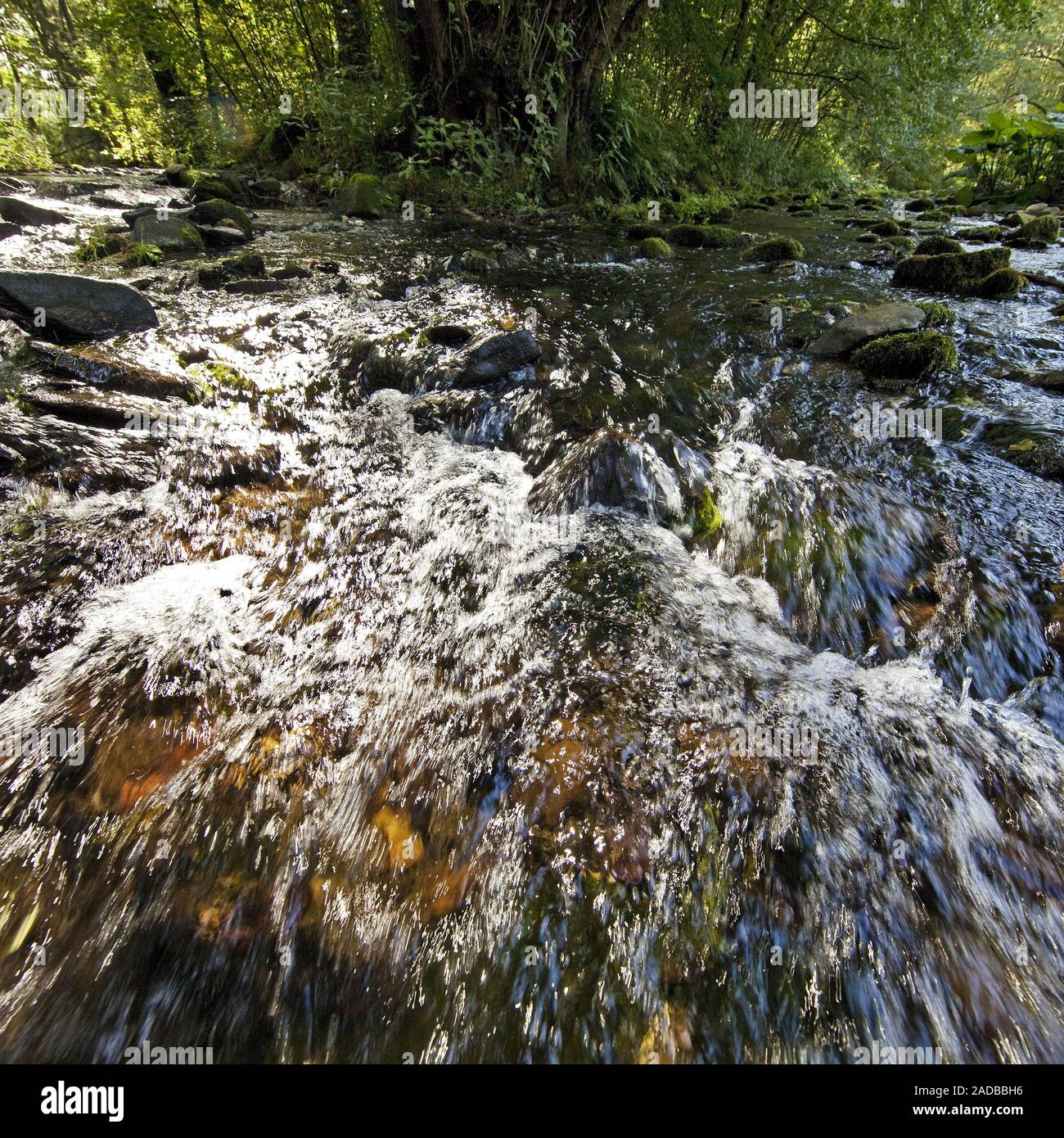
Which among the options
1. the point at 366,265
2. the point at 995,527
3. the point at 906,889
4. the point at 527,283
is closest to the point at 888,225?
the point at 527,283

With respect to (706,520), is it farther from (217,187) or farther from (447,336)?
(217,187)

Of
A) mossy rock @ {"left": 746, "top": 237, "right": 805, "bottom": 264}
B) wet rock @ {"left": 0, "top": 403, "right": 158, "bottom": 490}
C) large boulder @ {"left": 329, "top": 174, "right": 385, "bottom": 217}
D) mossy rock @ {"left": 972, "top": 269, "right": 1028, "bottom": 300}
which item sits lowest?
wet rock @ {"left": 0, "top": 403, "right": 158, "bottom": 490}

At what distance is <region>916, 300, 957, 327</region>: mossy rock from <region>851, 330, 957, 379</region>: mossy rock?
77 cm

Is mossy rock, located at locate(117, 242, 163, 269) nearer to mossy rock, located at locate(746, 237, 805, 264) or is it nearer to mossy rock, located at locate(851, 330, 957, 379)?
mossy rock, located at locate(851, 330, 957, 379)

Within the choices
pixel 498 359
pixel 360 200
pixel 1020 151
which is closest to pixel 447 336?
pixel 498 359

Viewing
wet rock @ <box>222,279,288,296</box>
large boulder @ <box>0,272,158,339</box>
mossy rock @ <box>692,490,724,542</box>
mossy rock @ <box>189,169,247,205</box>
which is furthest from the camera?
mossy rock @ <box>189,169,247,205</box>

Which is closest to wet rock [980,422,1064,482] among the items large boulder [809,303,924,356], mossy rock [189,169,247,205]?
large boulder [809,303,924,356]

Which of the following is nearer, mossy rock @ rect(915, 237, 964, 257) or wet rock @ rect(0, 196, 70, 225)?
wet rock @ rect(0, 196, 70, 225)

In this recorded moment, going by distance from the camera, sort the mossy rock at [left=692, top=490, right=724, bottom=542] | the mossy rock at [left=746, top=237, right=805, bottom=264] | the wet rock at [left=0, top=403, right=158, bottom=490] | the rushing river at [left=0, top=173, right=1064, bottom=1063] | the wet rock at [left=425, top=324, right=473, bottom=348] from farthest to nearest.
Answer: the mossy rock at [left=746, top=237, right=805, bottom=264]
the wet rock at [left=425, top=324, right=473, bottom=348]
the mossy rock at [left=692, top=490, right=724, bottom=542]
the wet rock at [left=0, top=403, right=158, bottom=490]
the rushing river at [left=0, top=173, right=1064, bottom=1063]

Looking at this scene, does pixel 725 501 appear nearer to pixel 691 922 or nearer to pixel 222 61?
pixel 691 922

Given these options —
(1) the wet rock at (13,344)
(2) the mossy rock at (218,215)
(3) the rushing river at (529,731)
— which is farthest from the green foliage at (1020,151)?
(1) the wet rock at (13,344)

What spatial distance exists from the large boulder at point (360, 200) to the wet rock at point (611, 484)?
352 inches

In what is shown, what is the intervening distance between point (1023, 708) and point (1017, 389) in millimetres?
3298

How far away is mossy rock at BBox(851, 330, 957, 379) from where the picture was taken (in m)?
→ 4.45
